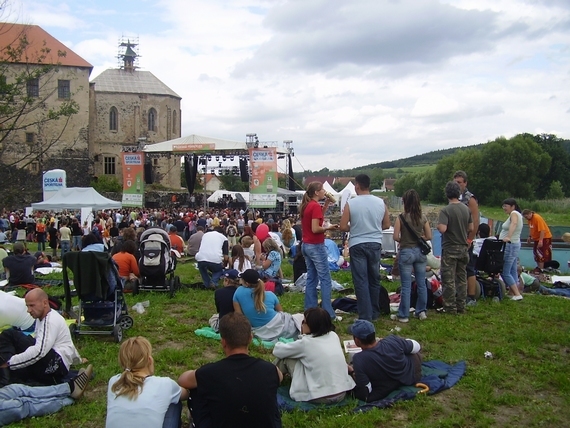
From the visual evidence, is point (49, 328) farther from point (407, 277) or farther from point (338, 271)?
point (338, 271)

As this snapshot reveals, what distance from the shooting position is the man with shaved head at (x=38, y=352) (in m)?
4.54

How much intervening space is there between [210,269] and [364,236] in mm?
4214

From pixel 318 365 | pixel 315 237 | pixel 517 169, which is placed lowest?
pixel 318 365

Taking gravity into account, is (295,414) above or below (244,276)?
below

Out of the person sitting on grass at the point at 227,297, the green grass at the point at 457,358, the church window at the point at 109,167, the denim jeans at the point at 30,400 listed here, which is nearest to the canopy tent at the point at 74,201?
the green grass at the point at 457,358

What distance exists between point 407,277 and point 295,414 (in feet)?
10.7

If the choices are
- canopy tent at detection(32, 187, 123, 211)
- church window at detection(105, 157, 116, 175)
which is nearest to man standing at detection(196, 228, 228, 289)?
canopy tent at detection(32, 187, 123, 211)

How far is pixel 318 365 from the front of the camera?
4297mm

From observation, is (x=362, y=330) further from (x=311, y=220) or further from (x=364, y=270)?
(x=311, y=220)

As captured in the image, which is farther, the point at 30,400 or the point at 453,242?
the point at 453,242

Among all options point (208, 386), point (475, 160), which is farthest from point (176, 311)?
point (475, 160)

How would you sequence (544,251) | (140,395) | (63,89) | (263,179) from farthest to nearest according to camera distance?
1. (63,89)
2. (263,179)
3. (544,251)
4. (140,395)

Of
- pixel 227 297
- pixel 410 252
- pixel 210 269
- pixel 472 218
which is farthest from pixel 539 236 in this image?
pixel 227 297

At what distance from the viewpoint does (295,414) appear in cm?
415
